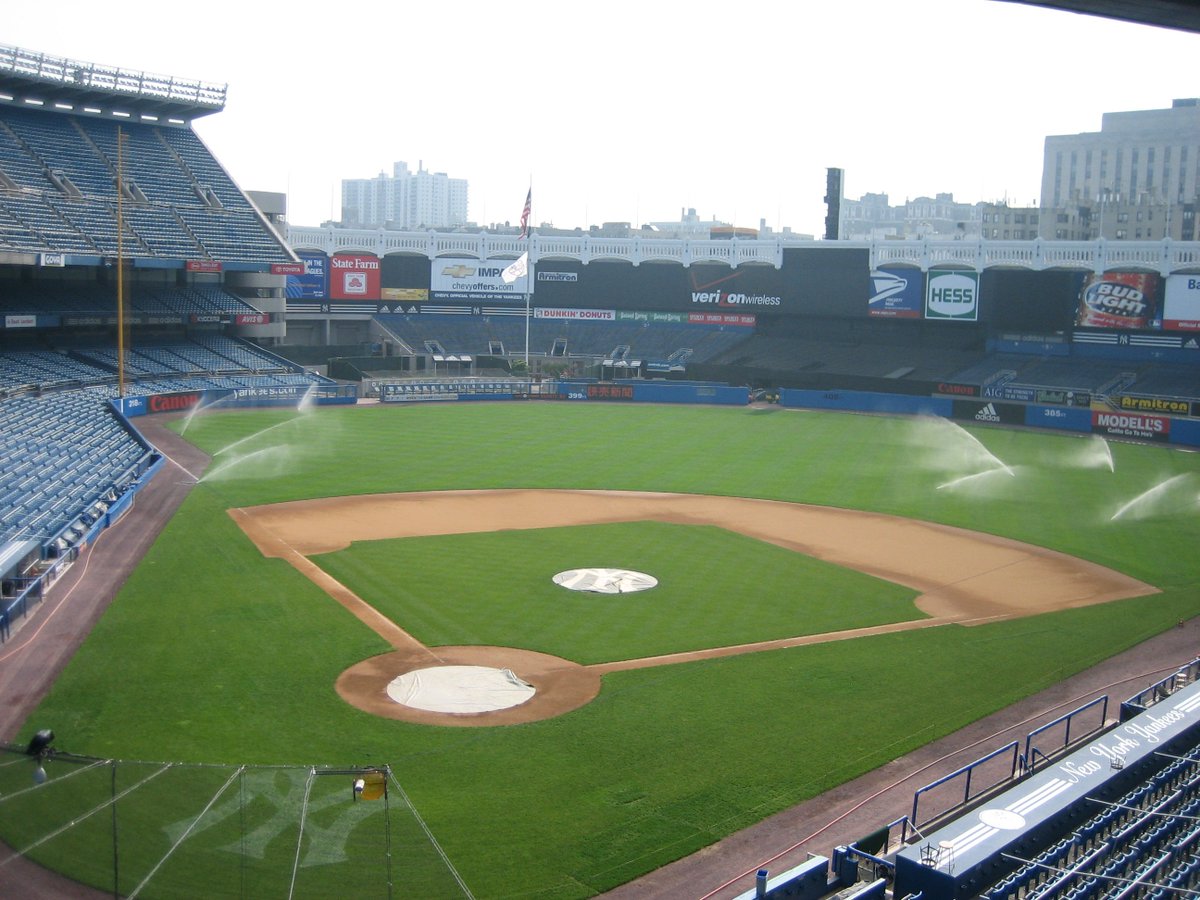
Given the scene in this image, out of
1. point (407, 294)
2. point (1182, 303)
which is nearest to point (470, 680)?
point (1182, 303)

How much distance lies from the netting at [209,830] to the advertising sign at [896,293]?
7388cm

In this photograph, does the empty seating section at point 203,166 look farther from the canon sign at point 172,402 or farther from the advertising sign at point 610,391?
the advertising sign at point 610,391

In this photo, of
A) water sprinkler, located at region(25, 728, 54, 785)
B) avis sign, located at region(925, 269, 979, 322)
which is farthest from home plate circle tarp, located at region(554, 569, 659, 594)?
avis sign, located at region(925, 269, 979, 322)

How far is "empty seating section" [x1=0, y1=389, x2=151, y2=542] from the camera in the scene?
97.2ft

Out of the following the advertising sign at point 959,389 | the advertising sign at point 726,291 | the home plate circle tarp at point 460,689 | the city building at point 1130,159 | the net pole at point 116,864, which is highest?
the city building at point 1130,159

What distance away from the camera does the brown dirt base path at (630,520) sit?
22281 millimetres

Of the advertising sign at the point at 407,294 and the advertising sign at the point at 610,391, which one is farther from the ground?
the advertising sign at the point at 407,294

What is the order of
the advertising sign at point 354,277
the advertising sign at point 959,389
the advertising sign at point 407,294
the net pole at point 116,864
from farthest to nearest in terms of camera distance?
the advertising sign at point 407,294, the advertising sign at point 354,277, the advertising sign at point 959,389, the net pole at point 116,864

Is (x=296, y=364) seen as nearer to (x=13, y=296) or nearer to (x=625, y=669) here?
(x=13, y=296)

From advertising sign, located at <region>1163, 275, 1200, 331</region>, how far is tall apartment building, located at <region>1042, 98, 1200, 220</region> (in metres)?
82.5

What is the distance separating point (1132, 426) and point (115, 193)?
59.9 metres

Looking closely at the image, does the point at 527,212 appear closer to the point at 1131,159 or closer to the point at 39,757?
the point at 39,757

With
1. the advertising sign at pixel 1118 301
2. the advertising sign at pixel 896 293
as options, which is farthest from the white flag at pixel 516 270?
the advertising sign at pixel 1118 301

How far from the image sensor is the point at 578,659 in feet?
76.5
